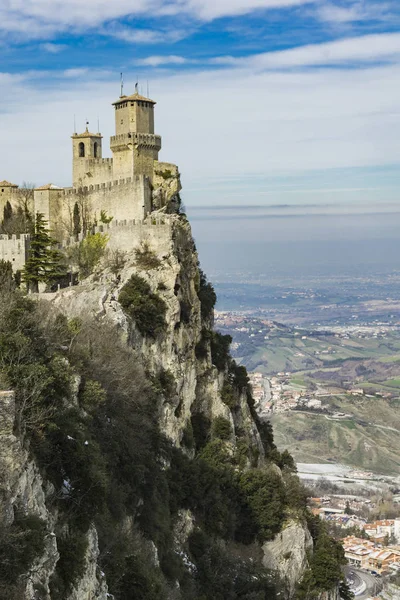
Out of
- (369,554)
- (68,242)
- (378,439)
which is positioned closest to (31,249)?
(68,242)

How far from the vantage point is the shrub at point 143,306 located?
3528 centimetres

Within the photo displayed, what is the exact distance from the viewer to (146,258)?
127 feet

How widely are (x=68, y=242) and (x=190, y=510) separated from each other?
54.6ft

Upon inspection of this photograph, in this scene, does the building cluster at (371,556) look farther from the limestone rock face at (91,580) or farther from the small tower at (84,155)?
the limestone rock face at (91,580)

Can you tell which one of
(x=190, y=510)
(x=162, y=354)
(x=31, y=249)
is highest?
(x=31, y=249)

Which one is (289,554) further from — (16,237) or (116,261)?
(16,237)

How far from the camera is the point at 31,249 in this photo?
3959 cm

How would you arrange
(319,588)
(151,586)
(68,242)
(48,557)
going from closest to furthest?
1. (48,557)
2. (151,586)
3. (319,588)
4. (68,242)

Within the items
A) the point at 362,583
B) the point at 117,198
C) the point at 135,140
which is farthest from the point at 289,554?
the point at 362,583

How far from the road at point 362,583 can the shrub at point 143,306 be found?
118ft

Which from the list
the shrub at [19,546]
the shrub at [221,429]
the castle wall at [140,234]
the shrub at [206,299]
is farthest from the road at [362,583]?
the shrub at [19,546]

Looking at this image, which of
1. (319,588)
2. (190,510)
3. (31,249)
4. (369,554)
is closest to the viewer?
(190,510)

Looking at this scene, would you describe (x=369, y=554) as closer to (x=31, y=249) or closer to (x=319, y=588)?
(x=319, y=588)

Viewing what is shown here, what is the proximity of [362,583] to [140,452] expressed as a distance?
45.5 m
